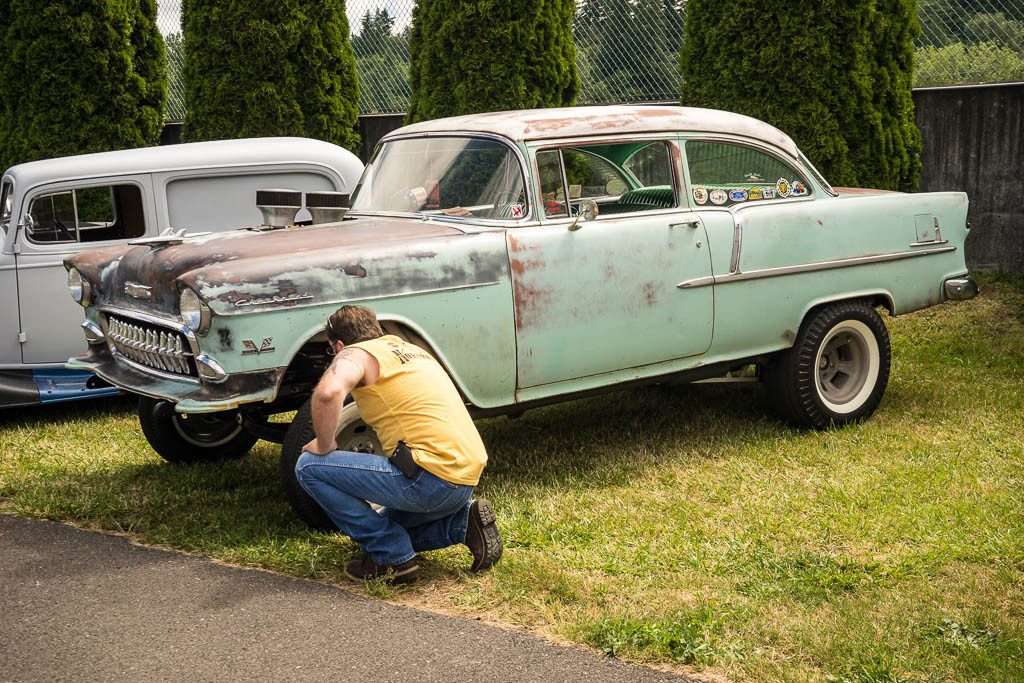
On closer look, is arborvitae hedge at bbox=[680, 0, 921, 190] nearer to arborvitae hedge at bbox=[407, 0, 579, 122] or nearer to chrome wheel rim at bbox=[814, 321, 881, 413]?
arborvitae hedge at bbox=[407, 0, 579, 122]

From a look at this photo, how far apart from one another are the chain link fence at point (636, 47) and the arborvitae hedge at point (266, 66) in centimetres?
108

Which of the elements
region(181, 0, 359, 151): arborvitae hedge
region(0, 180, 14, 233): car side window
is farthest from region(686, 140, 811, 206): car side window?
region(181, 0, 359, 151): arborvitae hedge

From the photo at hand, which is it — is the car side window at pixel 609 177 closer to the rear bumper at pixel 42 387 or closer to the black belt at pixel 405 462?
the black belt at pixel 405 462

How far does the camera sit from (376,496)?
14.5ft

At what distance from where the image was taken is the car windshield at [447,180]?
5.66 m

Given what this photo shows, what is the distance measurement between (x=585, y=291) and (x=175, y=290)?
81.0 inches

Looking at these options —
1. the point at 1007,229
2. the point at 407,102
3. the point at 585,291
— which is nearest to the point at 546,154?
the point at 585,291

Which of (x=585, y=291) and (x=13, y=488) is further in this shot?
(x=13, y=488)

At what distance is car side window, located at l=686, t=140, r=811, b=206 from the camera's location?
6.19m

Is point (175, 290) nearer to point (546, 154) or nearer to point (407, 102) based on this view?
point (546, 154)

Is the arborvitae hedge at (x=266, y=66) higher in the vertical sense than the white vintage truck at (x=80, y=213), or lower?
higher

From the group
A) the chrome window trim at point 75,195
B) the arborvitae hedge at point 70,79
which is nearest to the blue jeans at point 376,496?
the chrome window trim at point 75,195

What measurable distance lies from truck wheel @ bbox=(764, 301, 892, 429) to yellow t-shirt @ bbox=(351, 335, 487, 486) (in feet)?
8.67

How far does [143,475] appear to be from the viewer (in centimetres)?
606
